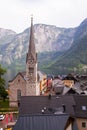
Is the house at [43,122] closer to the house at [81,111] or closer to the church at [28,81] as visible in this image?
the house at [81,111]

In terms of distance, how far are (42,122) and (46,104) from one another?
2274 cm

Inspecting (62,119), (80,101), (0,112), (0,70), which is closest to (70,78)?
(0,70)

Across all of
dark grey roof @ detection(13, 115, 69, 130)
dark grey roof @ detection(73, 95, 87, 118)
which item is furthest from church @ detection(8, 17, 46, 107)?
dark grey roof @ detection(13, 115, 69, 130)

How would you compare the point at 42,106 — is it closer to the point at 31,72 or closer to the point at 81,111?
the point at 81,111

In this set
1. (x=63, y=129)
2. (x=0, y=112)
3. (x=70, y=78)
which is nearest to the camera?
(x=63, y=129)

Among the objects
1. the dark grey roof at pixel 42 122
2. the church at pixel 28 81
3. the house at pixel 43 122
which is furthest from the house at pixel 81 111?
the church at pixel 28 81

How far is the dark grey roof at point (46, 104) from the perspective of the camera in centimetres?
5994

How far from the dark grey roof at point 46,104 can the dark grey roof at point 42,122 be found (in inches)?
784

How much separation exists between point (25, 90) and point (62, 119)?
54.3m

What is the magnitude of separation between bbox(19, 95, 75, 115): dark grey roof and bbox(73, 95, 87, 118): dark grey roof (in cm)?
92

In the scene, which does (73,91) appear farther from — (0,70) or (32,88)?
(0,70)

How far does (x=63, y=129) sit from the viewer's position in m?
38.5

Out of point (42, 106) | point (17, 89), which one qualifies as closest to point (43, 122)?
point (42, 106)

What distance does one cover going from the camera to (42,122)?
3875cm
